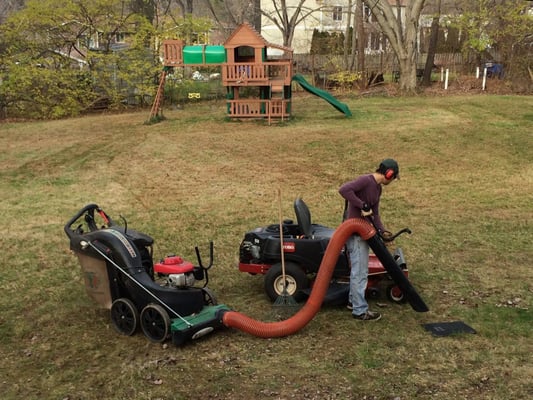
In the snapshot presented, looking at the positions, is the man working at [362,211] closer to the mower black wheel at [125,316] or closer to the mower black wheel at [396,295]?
the mower black wheel at [396,295]

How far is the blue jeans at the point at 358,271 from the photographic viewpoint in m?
5.19

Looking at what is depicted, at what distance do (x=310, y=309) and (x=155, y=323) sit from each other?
1.45 metres

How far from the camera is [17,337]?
5.18 metres

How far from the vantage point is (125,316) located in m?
5.05

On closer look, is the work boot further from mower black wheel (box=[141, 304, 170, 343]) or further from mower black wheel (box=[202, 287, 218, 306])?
mower black wheel (box=[141, 304, 170, 343])

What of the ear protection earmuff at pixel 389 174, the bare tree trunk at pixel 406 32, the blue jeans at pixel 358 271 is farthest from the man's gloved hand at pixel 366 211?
the bare tree trunk at pixel 406 32

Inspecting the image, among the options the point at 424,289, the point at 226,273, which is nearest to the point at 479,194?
the point at 424,289

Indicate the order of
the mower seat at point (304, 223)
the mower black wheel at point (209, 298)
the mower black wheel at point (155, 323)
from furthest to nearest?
the mower seat at point (304, 223) → the mower black wheel at point (209, 298) → the mower black wheel at point (155, 323)

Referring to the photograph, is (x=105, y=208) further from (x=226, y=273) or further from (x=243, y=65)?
(x=243, y=65)

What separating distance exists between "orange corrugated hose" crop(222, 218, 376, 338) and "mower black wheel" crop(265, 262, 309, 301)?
65 centimetres

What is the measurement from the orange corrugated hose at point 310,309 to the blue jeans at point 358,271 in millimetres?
189

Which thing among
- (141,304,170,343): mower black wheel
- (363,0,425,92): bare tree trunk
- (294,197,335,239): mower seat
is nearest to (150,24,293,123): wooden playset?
(363,0,425,92): bare tree trunk

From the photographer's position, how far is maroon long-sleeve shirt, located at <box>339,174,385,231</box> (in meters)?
5.13

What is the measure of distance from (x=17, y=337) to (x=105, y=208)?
4762 mm
